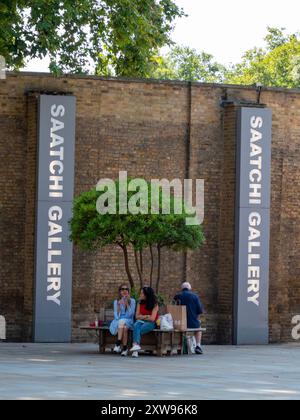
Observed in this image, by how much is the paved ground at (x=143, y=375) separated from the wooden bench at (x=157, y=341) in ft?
1.04

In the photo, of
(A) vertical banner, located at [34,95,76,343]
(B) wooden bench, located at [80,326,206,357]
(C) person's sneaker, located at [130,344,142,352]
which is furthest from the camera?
(A) vertical banner, located at [34,95,76,343]

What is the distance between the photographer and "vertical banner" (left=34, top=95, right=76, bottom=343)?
28078mm

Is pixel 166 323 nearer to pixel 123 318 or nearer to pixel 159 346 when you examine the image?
pixel 159 346

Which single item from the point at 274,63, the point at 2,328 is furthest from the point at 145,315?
the point at 274,63

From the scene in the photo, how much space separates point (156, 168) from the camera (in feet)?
96.3

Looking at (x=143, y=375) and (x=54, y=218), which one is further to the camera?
(x=54, y=218)

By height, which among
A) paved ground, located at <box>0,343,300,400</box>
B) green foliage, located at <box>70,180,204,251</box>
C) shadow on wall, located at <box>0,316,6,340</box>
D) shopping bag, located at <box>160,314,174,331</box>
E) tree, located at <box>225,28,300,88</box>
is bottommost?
paved ground, located at <box>0,343,300,400</box>

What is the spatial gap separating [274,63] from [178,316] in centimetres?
4830

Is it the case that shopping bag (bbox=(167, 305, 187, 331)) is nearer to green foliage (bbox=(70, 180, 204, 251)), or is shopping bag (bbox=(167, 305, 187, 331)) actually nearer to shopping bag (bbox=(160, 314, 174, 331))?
shopping bag (bbox=(160, 314, 174, 331))

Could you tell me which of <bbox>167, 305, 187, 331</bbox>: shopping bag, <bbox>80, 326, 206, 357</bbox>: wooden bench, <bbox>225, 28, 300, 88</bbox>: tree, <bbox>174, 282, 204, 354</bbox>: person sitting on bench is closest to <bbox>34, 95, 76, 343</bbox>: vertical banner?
<bbox>80, 326, 206, 357</bbox>: wooden bench

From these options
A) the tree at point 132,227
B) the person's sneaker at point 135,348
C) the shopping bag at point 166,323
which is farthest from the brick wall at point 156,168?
the person's sneaker at point 135,348

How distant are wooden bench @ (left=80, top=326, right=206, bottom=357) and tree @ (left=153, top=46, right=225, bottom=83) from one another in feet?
198
